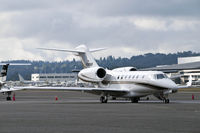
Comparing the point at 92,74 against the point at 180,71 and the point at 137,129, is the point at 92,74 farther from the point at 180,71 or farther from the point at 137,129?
the point at 180,71

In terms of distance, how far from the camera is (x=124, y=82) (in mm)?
44625

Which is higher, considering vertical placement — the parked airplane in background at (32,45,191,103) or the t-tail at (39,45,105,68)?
the t-tail at (39,45,105,68)

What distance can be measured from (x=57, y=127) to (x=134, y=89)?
2591 cm

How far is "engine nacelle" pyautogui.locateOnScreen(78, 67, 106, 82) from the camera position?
45719 mm

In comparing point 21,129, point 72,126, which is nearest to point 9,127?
point 21,129

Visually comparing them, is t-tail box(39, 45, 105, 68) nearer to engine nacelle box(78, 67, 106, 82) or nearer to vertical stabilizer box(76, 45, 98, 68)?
vertical stabilizer box(76, 45, 98, 68)

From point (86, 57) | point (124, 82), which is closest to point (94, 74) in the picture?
point (124, 82)

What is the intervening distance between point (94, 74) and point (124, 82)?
3.10 meters

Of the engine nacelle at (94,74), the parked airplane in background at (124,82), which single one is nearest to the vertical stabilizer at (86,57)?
the parked airplane in background at (124,82)

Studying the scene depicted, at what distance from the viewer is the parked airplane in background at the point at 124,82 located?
41.5m

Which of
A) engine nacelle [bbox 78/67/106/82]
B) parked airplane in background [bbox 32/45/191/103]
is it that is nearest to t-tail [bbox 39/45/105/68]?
parked airplane in background [bbox 32/45/191/103]

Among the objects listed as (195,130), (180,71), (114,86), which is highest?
(180,71)

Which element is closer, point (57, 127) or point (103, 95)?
point (57, 127)

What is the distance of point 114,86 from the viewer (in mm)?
46094
